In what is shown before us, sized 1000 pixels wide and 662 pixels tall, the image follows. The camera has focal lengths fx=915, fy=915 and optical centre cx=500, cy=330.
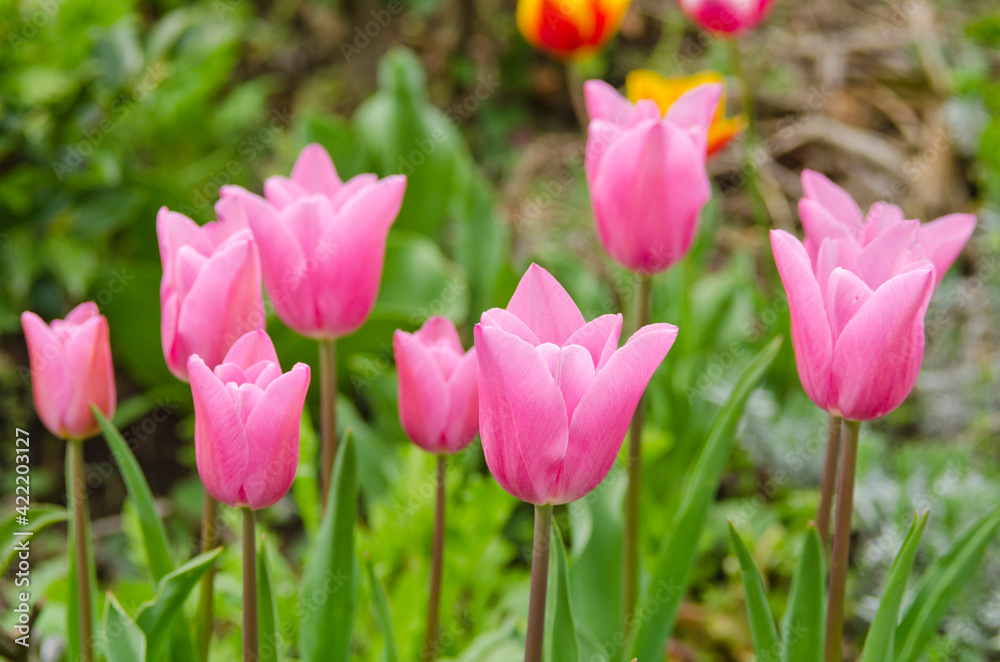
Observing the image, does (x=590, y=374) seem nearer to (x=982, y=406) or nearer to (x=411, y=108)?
(x=982, y=406)

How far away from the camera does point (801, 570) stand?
793 millimetres

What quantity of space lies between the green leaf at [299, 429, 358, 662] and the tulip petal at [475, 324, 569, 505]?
0.22m

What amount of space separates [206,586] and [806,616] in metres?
0.56

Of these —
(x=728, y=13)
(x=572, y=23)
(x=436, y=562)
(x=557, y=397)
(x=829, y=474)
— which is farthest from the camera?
(x=572, y=23)

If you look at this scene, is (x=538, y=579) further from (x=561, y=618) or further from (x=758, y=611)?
(x=758, y=611)

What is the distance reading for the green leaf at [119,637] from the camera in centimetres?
75

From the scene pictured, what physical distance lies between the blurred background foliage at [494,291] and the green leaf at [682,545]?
0.10 meters

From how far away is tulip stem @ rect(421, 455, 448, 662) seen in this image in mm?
883

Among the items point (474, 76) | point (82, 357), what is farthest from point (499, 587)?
point (474, 76)

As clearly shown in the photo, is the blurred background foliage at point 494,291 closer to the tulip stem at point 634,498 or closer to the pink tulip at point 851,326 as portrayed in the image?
the tulip stem at point 634,498

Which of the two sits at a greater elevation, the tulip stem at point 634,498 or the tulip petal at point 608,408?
the tulip petal at point 608,408

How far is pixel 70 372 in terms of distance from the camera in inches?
31.8

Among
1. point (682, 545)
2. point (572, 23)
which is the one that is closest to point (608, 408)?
point (682, 545)

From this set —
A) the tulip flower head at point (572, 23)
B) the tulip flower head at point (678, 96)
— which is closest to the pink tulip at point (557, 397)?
the tulip flower head at point (678, 96)
